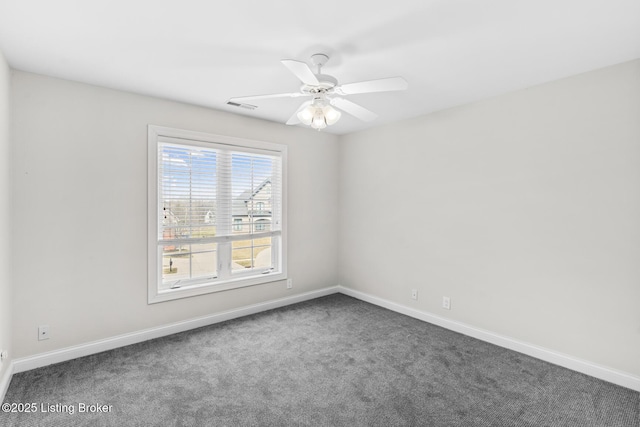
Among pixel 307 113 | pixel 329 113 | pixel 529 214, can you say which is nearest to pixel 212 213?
pixel 307 113

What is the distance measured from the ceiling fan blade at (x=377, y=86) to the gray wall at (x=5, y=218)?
2401mm

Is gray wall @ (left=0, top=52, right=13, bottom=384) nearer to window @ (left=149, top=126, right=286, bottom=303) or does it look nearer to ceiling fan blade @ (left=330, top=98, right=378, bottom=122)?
window @ (left=149, top=126, right=286, bottom=303)

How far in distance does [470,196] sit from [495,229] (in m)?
0.42

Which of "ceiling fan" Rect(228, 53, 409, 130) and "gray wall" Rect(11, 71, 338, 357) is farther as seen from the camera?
"gray wall" Rect(11, 71, 338, 357)

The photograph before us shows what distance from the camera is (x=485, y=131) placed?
3.09 metres

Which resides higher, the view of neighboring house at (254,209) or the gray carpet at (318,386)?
the view of neighboring house at (254,209)

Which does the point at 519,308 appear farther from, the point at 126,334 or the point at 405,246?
the point at 126,334

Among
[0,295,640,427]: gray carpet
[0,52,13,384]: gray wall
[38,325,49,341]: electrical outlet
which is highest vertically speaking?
[0,52,13,384]: gray wall

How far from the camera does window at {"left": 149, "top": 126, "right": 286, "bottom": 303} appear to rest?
319 cm

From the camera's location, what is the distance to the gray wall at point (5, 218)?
218 cm

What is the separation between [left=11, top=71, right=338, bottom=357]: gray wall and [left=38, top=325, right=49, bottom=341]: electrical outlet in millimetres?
33

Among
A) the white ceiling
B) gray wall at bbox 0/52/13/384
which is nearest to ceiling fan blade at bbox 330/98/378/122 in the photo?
the white ceiling

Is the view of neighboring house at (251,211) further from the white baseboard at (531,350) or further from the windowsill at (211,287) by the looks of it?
the white baseboard at (531,350)

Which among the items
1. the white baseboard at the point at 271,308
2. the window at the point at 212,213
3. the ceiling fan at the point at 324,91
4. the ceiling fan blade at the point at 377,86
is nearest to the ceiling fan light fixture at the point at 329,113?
the ceiling fan at the point at 324,91
